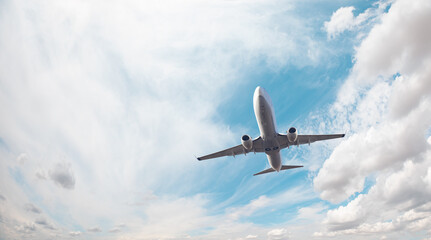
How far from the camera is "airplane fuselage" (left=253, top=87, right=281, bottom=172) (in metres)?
35.1

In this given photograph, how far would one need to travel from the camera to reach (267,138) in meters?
41.3

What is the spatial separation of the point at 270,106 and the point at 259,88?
3.49m

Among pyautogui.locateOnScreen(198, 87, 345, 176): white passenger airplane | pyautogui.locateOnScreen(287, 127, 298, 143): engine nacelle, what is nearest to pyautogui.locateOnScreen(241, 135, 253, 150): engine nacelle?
pyautogui.locateOnScreen(198, 87, 345, 176): white passenger airplane

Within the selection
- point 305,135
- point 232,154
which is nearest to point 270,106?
point 305,135

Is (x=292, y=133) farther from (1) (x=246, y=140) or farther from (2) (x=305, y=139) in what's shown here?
(2) (x=305, y=139)

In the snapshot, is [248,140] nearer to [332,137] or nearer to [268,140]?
[268,140]

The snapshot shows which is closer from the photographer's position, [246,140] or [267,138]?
[246,140]

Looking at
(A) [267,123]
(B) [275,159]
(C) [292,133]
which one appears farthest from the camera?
(B) [275,159]

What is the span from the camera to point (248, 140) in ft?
132

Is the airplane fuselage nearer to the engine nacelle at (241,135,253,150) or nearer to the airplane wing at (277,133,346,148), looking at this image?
the airplane wing at (277,133,346,148)

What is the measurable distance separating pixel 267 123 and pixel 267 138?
4.19 meters

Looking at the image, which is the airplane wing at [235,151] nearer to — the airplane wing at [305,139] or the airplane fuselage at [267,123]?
the airplane fuselage at [267,123]

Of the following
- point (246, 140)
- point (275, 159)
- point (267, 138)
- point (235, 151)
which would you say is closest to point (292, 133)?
point (267, 138)

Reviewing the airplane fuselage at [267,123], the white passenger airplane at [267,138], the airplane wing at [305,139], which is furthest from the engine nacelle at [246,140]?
the airplane wing at [305,139]
